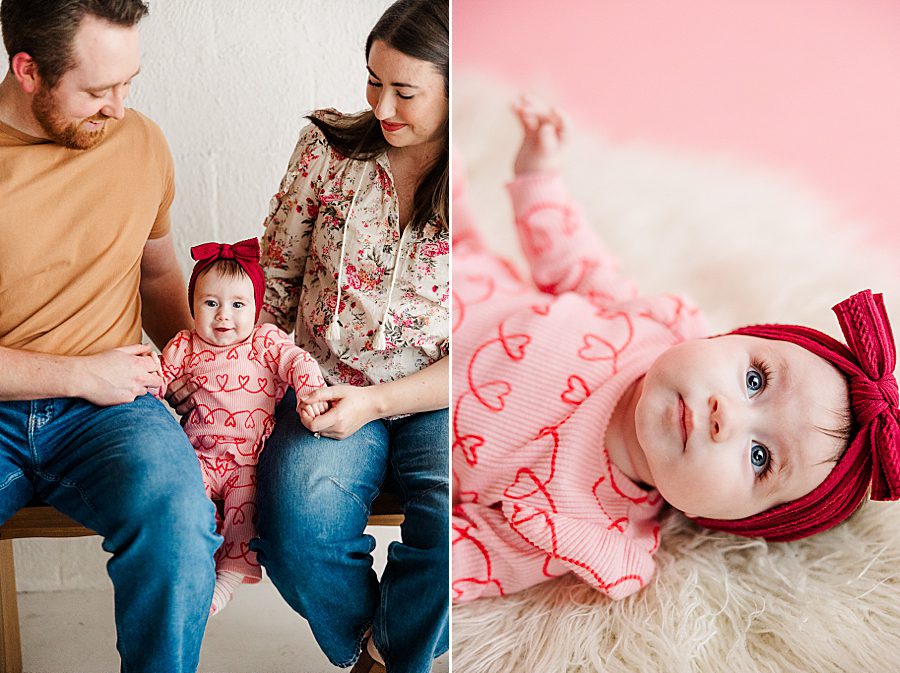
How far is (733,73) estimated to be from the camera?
120 centimetres

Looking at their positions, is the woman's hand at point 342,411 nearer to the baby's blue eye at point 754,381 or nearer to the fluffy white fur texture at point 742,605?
the fluffy white fur texture at point 742,605

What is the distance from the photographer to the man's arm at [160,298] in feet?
2.43

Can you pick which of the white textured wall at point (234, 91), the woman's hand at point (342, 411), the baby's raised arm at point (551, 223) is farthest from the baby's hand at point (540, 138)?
the woman's hand at point (342, 411)

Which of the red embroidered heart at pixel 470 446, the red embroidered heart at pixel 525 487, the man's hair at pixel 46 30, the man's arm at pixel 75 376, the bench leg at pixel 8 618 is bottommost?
the bench leg at pixel 8 618

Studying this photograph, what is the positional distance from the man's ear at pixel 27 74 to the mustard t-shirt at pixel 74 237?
0.04 metres

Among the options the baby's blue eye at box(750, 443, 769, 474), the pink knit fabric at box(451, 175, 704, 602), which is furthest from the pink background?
the baby's blue eye at box(750, 443, 769, 474)

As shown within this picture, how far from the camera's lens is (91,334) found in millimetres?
723

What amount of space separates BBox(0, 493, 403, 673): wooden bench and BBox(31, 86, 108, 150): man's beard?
309 millimetres

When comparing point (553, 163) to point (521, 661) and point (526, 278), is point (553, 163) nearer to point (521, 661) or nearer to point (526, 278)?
point (526, 278)

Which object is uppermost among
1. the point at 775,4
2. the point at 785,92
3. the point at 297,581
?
the point at 775,4

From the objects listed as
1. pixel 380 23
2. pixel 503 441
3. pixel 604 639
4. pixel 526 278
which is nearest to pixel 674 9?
pixel 526 278

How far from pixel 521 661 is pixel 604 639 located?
0.09 meters

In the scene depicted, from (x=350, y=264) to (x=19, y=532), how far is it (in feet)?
1.23

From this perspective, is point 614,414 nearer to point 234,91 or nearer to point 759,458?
point 759,458
